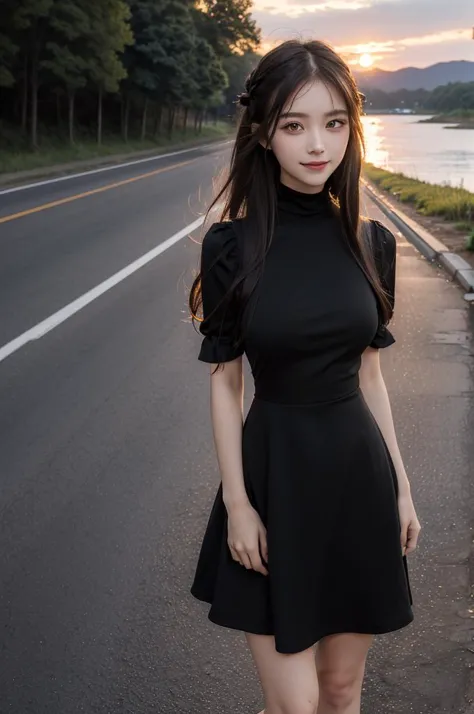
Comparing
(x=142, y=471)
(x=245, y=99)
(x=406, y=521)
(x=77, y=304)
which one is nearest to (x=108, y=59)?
(x=77, y=304)

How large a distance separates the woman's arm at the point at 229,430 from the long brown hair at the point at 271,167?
170mm

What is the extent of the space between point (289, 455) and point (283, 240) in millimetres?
488

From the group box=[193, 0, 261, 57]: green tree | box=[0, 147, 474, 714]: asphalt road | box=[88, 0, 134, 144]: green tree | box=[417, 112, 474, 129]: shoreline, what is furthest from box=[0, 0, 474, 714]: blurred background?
box=[417, 112, 474, 129]: shoreline

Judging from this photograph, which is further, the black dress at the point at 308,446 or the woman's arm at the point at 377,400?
the woman's arm at the point at 377,400

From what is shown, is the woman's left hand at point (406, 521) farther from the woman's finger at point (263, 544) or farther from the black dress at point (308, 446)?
the woman's finger at point (263, 544)

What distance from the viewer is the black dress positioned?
6.56 ft

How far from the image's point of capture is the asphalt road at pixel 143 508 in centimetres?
310

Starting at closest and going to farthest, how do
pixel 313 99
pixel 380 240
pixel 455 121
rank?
pixel 313 99, pixel 380 240, pixel 455 121

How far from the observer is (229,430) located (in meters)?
2.07

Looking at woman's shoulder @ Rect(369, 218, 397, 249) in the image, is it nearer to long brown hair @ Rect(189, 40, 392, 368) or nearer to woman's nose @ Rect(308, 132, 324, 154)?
long brown hair @ Rect(189, 40, 392, 368)

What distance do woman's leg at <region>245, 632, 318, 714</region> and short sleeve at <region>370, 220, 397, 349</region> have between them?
2.46ft

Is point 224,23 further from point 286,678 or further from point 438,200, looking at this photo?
point 286,678

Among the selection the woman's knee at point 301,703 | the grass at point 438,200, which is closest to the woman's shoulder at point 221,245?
the woman's knee at point 301,703

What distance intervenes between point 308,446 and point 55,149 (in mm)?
32473
